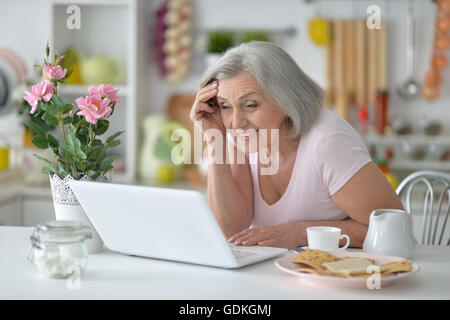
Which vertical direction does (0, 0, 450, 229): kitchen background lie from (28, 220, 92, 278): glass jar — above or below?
above

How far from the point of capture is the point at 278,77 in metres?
1.64

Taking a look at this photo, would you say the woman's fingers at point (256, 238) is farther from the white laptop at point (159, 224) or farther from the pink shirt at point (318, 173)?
the pink shirt at point (318, 173)

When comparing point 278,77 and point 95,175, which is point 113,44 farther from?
point 95,175

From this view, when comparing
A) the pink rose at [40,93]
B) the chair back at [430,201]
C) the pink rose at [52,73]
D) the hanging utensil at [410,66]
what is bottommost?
the chair back at [430,201]

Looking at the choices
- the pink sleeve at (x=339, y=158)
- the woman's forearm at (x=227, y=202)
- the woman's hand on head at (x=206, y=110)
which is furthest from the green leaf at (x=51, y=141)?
the pink sleeve at (x=339, y=158)

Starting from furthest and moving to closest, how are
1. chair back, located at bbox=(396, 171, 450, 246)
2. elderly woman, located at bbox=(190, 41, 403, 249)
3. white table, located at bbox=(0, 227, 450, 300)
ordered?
1. chair back, located at bbox=(396, 171, 450, 246)
2. elderly woman, located at bbox=(190, 41, 403, 249)
3. white table, located at bbox=(0, 227, 450, 300)

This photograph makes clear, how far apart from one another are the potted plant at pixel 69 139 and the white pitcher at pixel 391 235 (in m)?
0.55

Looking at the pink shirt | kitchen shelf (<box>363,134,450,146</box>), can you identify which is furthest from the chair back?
the pink shirt

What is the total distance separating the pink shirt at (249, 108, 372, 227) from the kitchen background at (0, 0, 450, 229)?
1.36 metres

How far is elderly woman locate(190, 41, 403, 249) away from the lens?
5.20 ft

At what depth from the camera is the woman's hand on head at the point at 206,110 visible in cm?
169

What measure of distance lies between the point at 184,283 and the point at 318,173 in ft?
2.04

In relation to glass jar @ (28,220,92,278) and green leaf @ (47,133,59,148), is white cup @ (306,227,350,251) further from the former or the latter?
green leaf @ (47,133,59,148)

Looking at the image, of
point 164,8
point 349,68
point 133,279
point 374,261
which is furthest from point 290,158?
point 164,8
